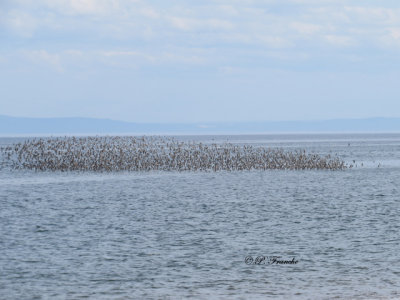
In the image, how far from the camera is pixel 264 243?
26.2 metres

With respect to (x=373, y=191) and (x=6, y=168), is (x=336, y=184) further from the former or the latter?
(x=6, y=168)

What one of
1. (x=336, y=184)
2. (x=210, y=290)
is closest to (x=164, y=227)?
(x=210, y=290)

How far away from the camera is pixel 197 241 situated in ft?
88.0

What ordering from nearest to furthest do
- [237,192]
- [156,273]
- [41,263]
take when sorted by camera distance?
[156,273] → [41,263] → [237,192]

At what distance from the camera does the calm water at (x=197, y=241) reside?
19453 millimetres

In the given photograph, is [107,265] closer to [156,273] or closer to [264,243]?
[156,273]

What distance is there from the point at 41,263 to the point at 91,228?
26.1ft

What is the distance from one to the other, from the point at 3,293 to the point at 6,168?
53.1m

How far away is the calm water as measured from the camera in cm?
1945

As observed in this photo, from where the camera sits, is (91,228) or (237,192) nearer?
(91,228)

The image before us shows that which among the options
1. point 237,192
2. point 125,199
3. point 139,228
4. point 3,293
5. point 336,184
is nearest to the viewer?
point 3,293

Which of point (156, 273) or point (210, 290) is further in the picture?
point (156, 273)

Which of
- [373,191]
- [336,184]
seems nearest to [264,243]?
[373,191]

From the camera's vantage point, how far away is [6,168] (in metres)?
70.0
